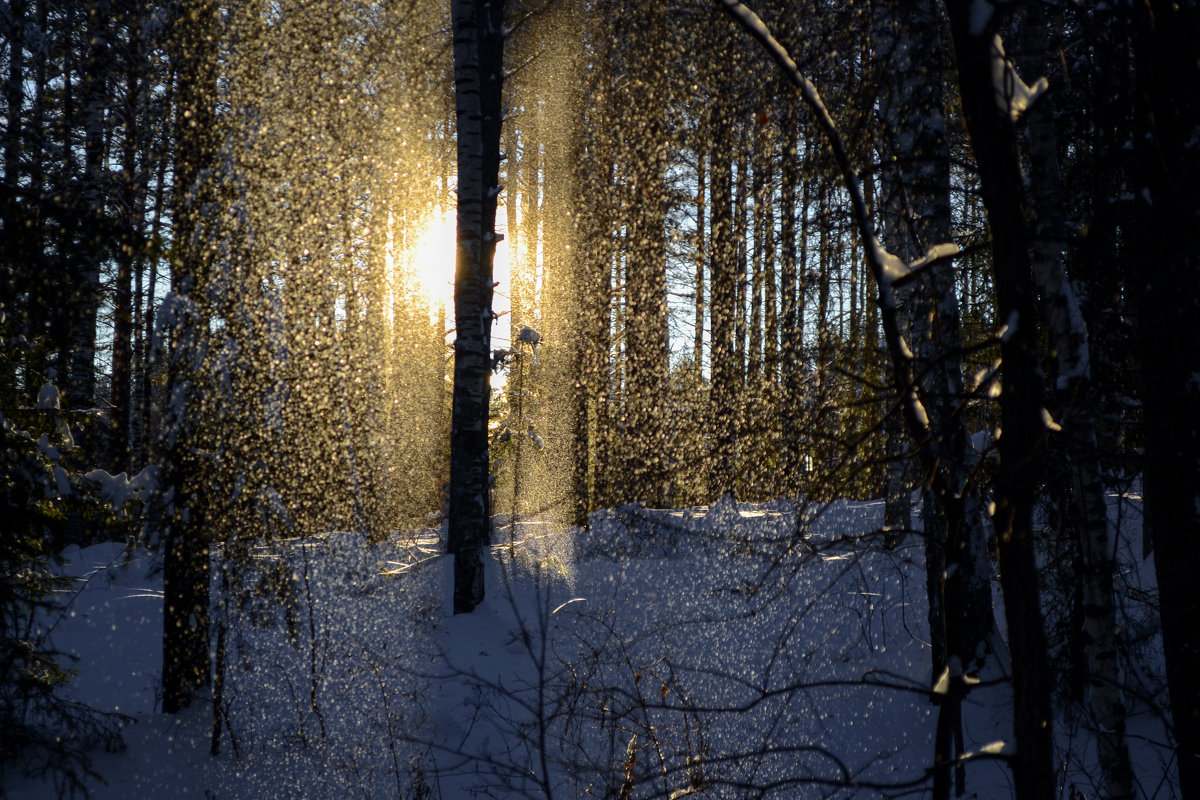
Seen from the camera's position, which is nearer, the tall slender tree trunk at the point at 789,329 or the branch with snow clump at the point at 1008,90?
the branch with snow clump at the point at 1008,90

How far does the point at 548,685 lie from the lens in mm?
5234

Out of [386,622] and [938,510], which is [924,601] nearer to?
[938,510]

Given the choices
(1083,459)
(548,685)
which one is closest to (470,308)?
(548,685)

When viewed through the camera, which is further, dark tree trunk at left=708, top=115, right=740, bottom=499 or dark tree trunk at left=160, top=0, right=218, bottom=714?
dark tree trunk at left=708, top=115, right=740, bottom=499

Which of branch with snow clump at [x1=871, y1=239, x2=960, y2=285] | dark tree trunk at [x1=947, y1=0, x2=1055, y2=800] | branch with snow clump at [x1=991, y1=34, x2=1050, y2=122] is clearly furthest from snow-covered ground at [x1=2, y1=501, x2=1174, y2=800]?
branch with snow clump at [x1=991, y1=34, x2=1050, y2=122]

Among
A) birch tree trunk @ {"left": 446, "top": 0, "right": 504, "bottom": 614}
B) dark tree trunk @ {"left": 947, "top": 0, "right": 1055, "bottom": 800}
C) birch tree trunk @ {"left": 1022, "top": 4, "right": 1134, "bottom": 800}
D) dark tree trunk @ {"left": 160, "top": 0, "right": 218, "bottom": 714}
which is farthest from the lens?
birch tree trunk @ {"left": 446, "top": 0, "right": 504, "bottom": 614}

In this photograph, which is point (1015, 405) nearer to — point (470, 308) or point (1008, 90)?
point (1008, 90)

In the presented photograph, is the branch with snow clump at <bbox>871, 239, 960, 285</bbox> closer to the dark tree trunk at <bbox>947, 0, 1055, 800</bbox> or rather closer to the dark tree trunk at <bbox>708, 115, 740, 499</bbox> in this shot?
the dark tree trunk at <bbox>947, 0, 1055, 800</bbox>

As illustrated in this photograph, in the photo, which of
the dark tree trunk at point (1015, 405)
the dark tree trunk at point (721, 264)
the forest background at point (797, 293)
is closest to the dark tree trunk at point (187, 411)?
the forest background at point (797, 293)

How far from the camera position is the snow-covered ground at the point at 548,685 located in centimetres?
416

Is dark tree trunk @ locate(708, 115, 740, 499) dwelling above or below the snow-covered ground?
above

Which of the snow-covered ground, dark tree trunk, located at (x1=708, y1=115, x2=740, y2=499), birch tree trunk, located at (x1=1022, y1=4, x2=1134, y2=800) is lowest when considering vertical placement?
the snow-covered ground

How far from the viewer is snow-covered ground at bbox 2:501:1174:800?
4.16 m

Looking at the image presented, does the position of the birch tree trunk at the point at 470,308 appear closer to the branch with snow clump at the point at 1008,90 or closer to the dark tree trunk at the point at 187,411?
the dark tree trunk at the point at 187,411
